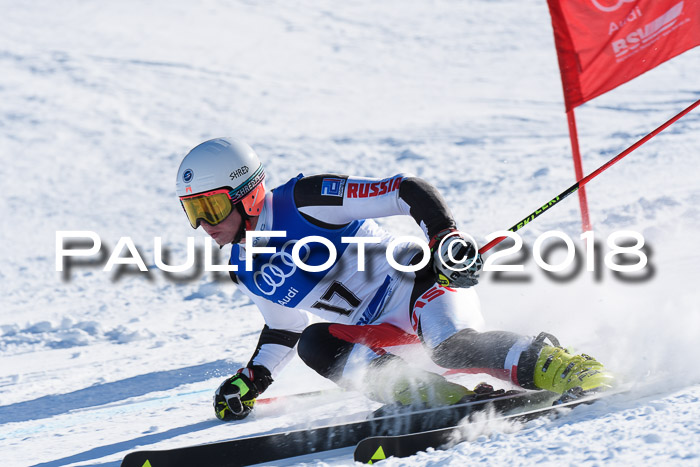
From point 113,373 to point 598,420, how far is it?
3.46m

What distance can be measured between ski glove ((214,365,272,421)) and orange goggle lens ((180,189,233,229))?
0.83 meters

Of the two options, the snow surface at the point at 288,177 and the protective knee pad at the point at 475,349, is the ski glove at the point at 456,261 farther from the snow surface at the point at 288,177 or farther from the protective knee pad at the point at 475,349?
the snow surface at the point at 288,177

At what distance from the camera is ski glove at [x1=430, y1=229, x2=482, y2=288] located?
294cm

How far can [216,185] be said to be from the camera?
3336 mm

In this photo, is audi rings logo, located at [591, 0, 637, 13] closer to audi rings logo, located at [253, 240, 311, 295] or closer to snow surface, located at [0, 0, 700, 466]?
snow surface, located at [0, 0, 700, 466]

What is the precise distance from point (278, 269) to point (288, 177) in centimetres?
733

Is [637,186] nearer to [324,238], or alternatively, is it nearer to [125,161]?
[324,238]

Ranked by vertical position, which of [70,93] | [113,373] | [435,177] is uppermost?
[70,93]

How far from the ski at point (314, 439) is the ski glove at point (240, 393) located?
2.70 ft

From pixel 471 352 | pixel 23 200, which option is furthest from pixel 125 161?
pixel 471 352

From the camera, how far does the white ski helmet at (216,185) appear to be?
11.0 feet

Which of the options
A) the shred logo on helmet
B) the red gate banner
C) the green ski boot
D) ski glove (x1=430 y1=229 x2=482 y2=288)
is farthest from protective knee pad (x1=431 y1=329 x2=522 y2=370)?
Result: the red gate banner

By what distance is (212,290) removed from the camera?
729 cm

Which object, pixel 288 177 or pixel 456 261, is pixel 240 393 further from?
pixel 288 177
